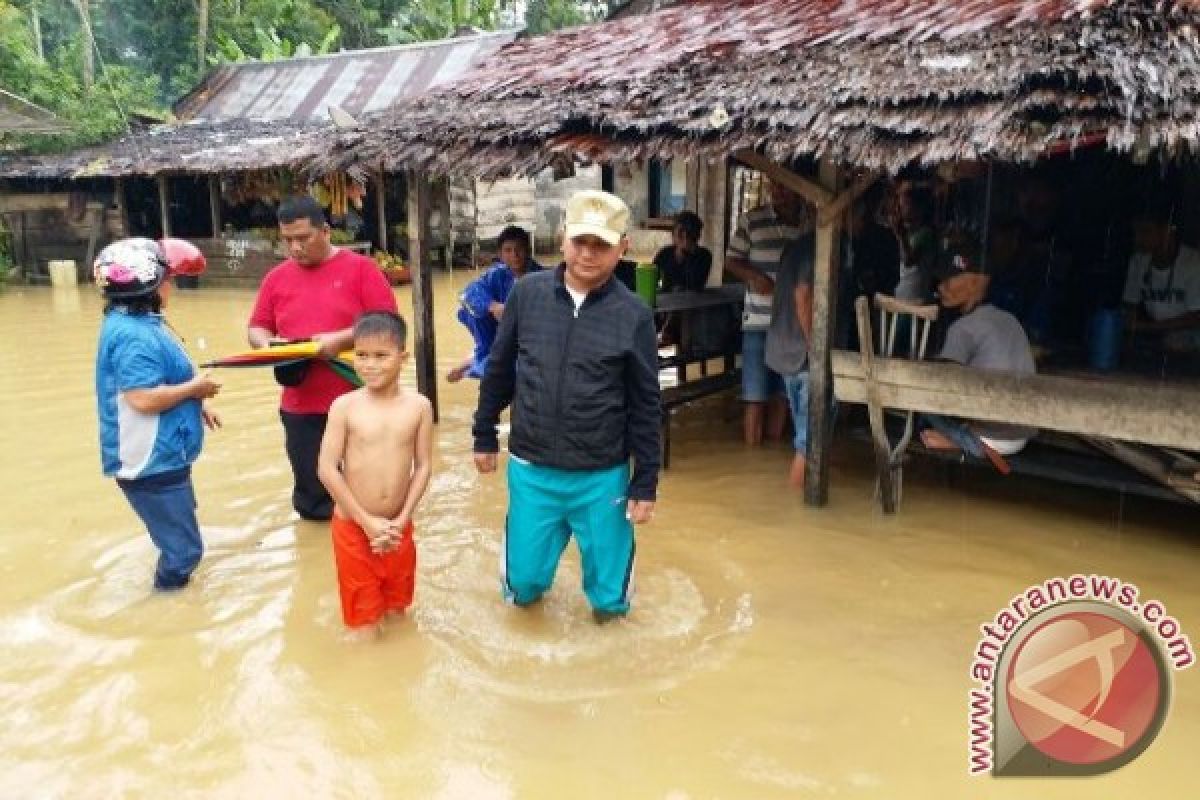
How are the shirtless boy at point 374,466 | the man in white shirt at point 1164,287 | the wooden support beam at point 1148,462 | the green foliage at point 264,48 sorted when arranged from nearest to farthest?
the shirtless boy at point 374,466 < the wooden support beam at point 1148,462 < the man in white shirt at point 1164,287 < the green foliage at point 264,48

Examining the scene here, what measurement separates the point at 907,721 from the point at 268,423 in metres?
5.91

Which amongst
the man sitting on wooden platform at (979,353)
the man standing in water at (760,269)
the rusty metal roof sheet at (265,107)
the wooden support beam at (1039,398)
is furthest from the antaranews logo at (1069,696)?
the rusty metal roof sheet at (265,107)

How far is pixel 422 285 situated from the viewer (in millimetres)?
7305

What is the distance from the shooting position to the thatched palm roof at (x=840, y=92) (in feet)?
13.5

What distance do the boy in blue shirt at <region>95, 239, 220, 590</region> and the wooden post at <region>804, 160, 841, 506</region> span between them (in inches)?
125

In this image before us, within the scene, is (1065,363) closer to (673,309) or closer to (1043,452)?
(1043,452)

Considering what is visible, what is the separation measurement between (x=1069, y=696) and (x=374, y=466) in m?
2.56

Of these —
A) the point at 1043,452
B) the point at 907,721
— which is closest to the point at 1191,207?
the point at 1043,452

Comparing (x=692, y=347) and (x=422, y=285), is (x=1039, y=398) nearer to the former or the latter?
(x=692, y=347)

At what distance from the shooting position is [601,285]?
3.56 metres

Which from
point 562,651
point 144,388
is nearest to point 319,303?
point 144,388

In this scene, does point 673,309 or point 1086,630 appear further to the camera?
point 673,309

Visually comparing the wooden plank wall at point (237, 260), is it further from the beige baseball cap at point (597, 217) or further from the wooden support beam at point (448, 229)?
the beige baseball cap at point (597, 217)

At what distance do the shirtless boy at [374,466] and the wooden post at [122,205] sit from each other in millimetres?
16977
